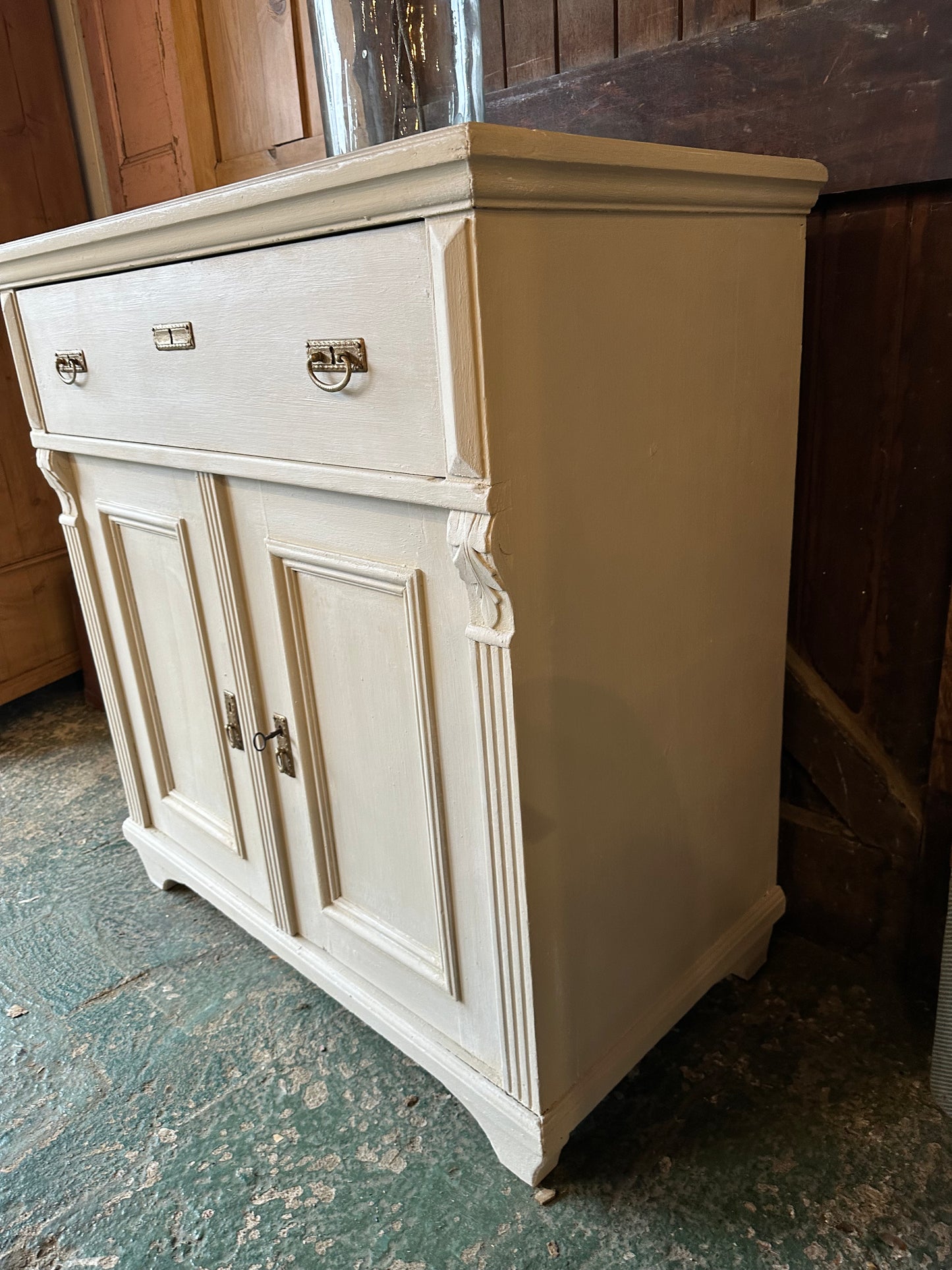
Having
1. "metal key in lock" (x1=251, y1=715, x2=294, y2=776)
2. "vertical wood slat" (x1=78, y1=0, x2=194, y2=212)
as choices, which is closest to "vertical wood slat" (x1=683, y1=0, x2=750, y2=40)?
"metal key in lock" (x1=251, y1=715, x2=294, y2=776)

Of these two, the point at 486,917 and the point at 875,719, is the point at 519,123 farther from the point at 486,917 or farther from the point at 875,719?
the point at 486,917

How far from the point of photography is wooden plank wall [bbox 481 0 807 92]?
1095 mm

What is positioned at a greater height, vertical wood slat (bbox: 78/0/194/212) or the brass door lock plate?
vertical wood slat (bbox: 78/0/194/212)

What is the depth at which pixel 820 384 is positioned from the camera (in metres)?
1.15

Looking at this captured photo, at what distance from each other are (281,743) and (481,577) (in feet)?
1.51

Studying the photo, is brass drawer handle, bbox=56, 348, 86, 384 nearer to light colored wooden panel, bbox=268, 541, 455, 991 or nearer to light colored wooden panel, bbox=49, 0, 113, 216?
light colored wooden panel, bbox=268, 541, 455, 991

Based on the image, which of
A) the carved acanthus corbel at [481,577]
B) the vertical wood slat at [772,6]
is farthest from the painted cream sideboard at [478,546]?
the vertical wood slat at [772,6]

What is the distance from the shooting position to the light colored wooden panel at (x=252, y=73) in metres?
1.64

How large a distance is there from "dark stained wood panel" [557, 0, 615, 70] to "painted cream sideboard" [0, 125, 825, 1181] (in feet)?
1.25

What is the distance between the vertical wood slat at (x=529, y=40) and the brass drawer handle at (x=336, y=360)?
0.70 m

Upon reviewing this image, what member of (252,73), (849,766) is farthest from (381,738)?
(252,73)

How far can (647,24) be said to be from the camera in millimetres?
1146

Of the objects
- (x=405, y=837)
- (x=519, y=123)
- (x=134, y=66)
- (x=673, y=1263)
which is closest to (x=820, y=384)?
(x=519, y=123)

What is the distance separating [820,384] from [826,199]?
0.69 ft
